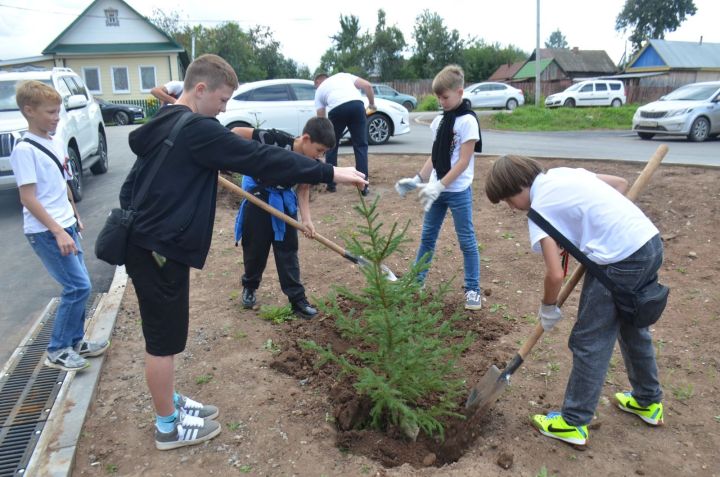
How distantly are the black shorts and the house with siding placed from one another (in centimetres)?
4313

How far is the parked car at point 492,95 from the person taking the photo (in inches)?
1148

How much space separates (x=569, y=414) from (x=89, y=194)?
830 cm

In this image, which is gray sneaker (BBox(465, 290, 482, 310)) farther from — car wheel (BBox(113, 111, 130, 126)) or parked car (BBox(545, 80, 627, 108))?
parked car (BBox(545, 80, 627, 108))

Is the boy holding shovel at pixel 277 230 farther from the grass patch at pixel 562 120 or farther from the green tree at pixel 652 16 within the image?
the green tree at pixel 652 16

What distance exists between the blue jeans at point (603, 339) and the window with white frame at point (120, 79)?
36.4m

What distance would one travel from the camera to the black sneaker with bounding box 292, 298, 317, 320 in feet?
14.8

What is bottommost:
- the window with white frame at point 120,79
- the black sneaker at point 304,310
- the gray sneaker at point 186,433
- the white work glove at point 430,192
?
the gray sneaker at point 186,433

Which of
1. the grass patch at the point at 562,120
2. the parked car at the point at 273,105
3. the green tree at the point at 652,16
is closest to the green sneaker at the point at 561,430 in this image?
the parked car at the point at 273,105

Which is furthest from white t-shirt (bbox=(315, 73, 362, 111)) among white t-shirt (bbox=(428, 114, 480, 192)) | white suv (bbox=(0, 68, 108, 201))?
white suv (bbox=(0, 68, 108, 201))

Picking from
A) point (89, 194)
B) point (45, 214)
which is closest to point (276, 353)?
point (45, 214)

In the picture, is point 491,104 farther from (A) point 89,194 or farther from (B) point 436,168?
(B) point 436,168

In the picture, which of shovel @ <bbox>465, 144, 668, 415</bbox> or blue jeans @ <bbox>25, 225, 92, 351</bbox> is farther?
blue jeans @ <bbox>25, 225, 92, 351</bbox>

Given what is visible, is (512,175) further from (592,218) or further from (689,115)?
(689,115)

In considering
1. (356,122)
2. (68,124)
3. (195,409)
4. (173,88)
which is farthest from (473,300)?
(68,124)
